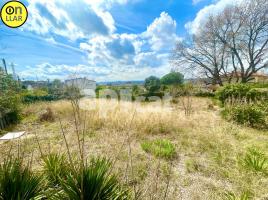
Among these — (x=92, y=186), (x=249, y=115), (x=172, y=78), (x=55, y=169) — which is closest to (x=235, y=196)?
(x=92, y=186)

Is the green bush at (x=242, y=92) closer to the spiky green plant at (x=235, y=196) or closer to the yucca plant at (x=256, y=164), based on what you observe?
the yucca plant at (x=256, y=164)

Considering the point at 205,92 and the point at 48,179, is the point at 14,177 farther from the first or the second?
the point at 205,92

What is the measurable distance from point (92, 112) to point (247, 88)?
9149mm

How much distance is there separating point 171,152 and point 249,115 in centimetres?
433

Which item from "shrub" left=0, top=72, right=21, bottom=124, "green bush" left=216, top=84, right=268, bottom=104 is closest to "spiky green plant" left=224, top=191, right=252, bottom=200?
"shrub" left=0, top=72, right=21, bottom=124

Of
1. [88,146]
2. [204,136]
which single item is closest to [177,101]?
[204,136]

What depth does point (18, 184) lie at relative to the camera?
187 cm

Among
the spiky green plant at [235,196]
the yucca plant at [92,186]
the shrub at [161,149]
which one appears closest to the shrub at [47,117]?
the shrub at [161,149]

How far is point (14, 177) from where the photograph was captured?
1.89 m

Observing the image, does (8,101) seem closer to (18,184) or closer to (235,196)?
(18,184)

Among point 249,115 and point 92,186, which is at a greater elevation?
point 92,186

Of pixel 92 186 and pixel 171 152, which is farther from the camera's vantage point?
pixel 171 152

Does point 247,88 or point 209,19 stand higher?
point 209,19

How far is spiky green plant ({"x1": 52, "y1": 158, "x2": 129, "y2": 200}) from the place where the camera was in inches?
69.0
